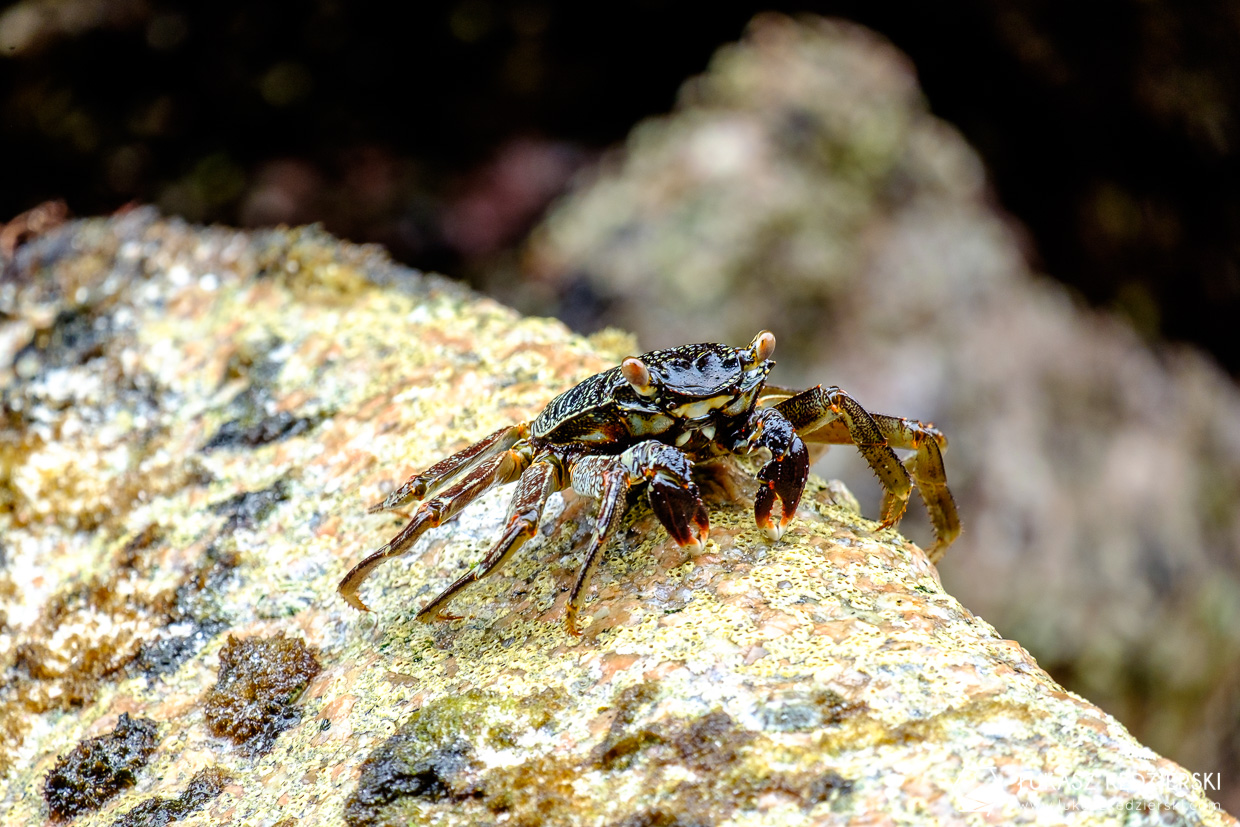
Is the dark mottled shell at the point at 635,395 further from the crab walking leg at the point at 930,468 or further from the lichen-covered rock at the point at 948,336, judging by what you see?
the lichen-covered rock at the point at 948,336

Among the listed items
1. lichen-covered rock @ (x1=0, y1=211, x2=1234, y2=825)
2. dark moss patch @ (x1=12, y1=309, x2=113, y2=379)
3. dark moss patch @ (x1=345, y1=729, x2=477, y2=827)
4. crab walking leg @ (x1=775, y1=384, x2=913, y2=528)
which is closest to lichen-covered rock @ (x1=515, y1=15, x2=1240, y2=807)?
lichen-covered rock @ (x1=0, y1=211, x2=1234, y2=825)

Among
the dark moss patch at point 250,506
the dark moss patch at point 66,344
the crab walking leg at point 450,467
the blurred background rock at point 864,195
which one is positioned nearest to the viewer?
the crab walking leg at point 450,467

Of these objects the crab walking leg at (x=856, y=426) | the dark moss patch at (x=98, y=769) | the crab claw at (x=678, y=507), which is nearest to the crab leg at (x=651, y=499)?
the crab claw at (x=678, y=507)

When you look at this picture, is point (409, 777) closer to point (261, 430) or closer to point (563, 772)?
point (563, 772)

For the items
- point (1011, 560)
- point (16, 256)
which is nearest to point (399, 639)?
point (16, 256)

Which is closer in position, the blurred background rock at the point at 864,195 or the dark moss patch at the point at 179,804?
the dark moss patch at the point at 179,804

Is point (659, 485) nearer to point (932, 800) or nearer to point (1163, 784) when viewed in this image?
point (932, 800)
